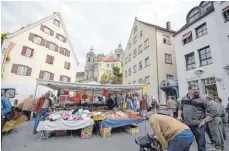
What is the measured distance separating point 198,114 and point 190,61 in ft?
41.3

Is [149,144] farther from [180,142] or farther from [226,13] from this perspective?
[226,13]

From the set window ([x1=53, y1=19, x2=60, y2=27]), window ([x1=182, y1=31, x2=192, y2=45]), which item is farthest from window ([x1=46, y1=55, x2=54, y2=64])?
window ([x1=182, y1=31, x2=192, y2=45])

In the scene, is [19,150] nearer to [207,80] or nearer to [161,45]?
[207,80]

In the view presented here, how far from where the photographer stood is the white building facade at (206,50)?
10867 mm

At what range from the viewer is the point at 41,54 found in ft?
63.5

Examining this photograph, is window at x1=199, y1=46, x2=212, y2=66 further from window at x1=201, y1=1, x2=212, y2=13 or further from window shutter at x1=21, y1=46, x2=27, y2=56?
window shutter at x1=21, y1=46, x2=27, y2=56

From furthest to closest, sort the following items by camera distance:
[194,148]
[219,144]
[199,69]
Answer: [199,69] < [194,148] < [219,144]

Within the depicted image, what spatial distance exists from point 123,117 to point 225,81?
9.00m

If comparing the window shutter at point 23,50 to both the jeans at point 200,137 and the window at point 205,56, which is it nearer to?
the jeans at point 200,137

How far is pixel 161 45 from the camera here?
19.0 meters

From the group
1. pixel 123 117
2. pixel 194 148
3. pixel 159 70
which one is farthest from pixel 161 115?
pixel 159 70

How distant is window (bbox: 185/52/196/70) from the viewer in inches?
551

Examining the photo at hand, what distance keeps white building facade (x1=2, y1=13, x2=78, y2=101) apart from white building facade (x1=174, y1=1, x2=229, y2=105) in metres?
17.1

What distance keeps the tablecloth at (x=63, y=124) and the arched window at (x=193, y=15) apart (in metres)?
15.4
